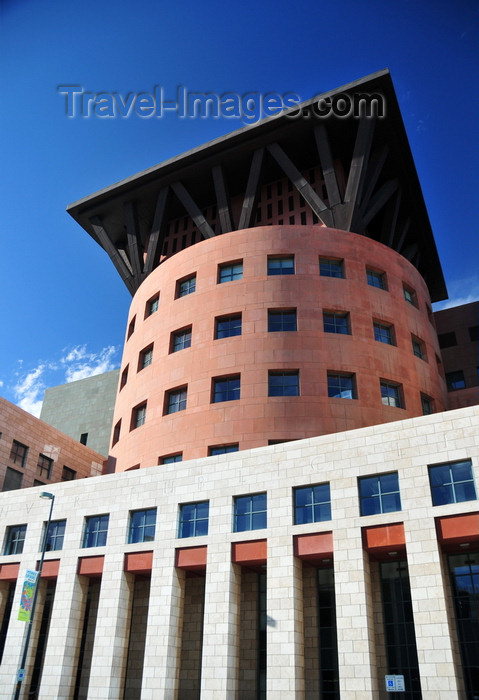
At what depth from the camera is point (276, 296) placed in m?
50.7

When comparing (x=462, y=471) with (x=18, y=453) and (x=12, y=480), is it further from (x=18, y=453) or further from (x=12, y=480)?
(x=18, y=453)

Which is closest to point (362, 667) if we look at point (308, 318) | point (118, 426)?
point (308, 318)

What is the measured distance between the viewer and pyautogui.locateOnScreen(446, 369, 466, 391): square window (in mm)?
65438

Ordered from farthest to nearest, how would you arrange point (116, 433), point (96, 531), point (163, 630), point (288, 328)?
1. point (116, 433)
2. point (288, 328)
3. point (96, 531)
4. point (163, 630)

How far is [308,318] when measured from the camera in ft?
162

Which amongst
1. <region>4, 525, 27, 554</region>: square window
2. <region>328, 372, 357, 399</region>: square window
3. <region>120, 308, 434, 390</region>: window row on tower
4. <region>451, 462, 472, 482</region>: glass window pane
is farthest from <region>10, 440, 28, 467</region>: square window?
<region>451, 462, 472, 482</region>: glass window pane

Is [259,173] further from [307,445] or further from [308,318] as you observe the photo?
[307,445]

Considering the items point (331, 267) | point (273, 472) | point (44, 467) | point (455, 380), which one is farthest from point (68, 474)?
point (455, 380)

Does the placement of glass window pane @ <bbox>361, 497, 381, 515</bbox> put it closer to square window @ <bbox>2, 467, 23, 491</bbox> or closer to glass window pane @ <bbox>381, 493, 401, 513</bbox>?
glass window pane @ <bbox>381, 493, 401, 513</bbox>

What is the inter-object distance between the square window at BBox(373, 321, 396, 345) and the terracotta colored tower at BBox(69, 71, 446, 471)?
119mm

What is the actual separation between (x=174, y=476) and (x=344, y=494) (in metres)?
11.8

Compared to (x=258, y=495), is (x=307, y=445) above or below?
above

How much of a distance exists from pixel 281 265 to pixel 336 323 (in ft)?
23.7

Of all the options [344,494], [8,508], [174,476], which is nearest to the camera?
[344,494]
